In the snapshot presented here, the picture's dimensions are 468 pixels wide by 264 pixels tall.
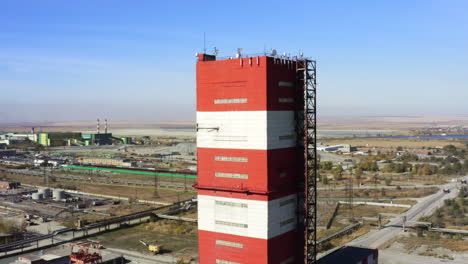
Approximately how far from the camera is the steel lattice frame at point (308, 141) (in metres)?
34.8

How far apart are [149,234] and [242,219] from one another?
3463 cm

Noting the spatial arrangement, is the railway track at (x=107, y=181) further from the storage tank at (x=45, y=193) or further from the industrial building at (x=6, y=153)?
the industrial building at (x=6, y=153)

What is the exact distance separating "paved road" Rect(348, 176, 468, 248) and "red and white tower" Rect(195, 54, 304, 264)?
26.6 metres

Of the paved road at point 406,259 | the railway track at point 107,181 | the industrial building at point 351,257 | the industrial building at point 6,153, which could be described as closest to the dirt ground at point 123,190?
the railway track at point 107,181

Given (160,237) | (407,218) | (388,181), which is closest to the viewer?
(160,237)

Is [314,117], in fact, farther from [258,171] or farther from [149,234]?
[149,234]

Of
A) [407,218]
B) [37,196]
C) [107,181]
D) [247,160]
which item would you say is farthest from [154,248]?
[107,181]

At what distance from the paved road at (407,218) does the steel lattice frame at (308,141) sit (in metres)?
25.1

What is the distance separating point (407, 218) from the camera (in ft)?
236

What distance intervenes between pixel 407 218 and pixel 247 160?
162ft

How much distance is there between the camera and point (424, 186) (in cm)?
10206

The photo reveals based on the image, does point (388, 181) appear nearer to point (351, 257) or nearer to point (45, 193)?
point (351, 257)

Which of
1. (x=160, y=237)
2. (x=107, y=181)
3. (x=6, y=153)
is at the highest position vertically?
(x=6, y=153)

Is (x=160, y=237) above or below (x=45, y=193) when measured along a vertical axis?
below
